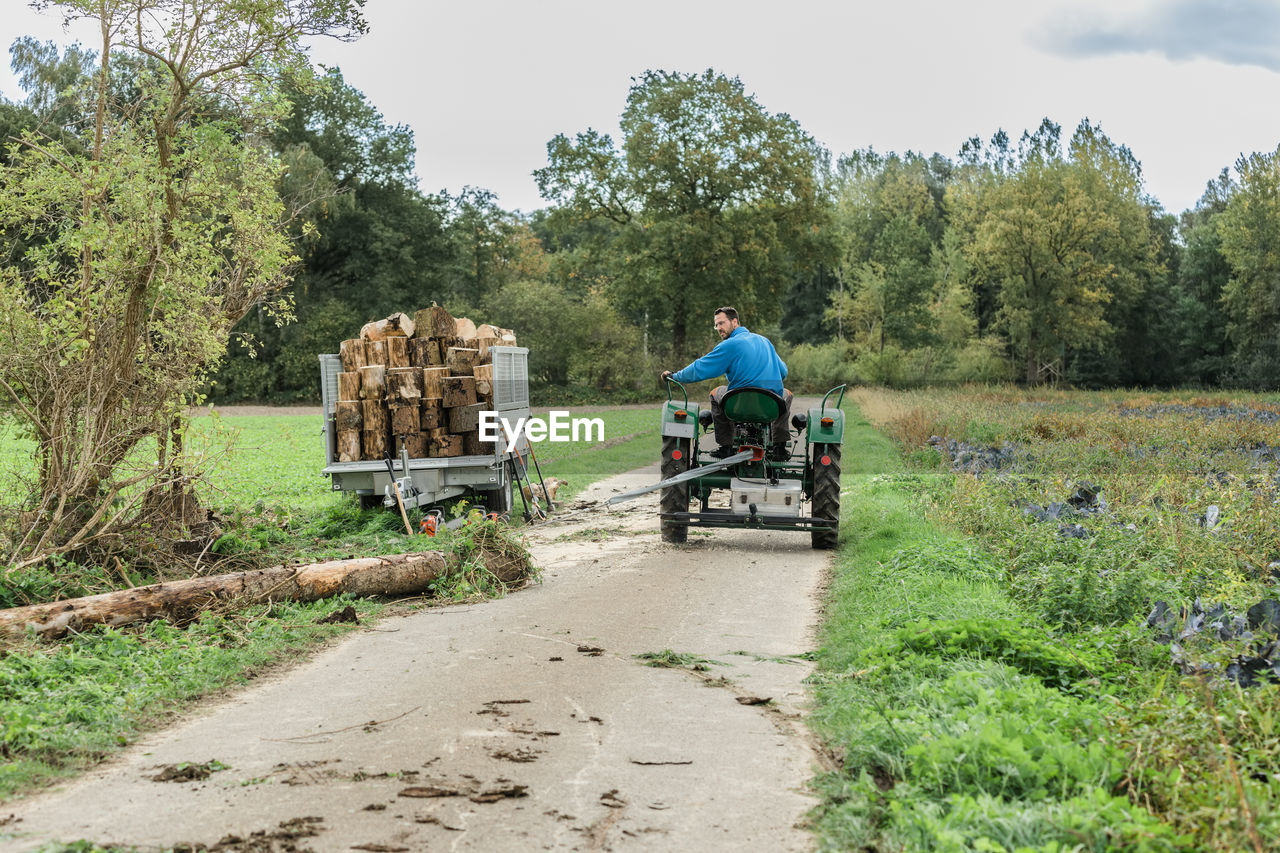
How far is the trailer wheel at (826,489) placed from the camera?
35.2 ft

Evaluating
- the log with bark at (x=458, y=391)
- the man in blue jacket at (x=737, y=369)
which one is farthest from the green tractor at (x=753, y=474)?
the log with bark at (x=458, y=391)

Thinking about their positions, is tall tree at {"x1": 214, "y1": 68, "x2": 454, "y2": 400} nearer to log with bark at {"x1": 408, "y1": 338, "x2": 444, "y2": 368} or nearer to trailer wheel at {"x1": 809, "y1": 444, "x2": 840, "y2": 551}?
log with bark at {"x1": 408, "y1": 338, "x2": 444, "y2": 368}

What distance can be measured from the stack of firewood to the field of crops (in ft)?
13.7

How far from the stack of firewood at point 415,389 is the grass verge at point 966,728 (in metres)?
5.29

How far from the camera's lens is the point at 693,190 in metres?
50.1

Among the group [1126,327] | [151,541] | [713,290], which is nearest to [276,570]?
[151,541]

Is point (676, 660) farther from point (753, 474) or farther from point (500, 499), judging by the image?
point (500, 499)

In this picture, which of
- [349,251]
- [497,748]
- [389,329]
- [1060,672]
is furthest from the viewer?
[349,251]

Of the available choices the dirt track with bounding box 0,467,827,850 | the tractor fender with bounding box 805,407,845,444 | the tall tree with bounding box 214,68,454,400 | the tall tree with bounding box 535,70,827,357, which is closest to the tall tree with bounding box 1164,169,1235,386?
the tall tree with bounding box 535,70,827,357

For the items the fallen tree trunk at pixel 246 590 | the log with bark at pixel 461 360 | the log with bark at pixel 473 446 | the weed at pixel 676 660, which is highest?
the log with bark at pixel 461 360

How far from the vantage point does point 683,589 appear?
8.77m

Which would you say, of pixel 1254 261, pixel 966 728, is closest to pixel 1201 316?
pixel 1254 261

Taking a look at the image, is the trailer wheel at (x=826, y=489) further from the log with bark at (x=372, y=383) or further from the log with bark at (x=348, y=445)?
the log with bark at (x=348, y=445)

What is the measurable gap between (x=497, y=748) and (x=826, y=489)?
6.41m
